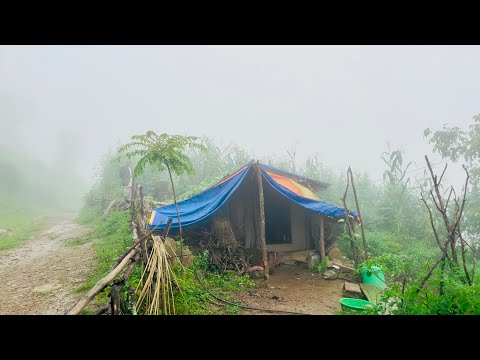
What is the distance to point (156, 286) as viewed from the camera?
12.1 ft

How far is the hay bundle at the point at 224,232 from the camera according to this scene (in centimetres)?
711

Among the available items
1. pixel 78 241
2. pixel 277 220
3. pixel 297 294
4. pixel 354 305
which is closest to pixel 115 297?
pixel 354 305

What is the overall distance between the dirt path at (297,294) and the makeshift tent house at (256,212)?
4.51ft

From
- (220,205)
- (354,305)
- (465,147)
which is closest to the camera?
(354,305)

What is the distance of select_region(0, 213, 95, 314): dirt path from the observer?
4395 millimetres

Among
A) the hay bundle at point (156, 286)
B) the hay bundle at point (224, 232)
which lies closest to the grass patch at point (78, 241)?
the hay bundle at point (224, 232)

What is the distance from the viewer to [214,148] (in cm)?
1639

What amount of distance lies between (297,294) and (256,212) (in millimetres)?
2982

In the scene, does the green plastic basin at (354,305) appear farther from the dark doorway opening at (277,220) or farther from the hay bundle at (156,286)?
the dark doorway opening at (277,220)

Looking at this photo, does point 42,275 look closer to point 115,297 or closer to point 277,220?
point 115,297
